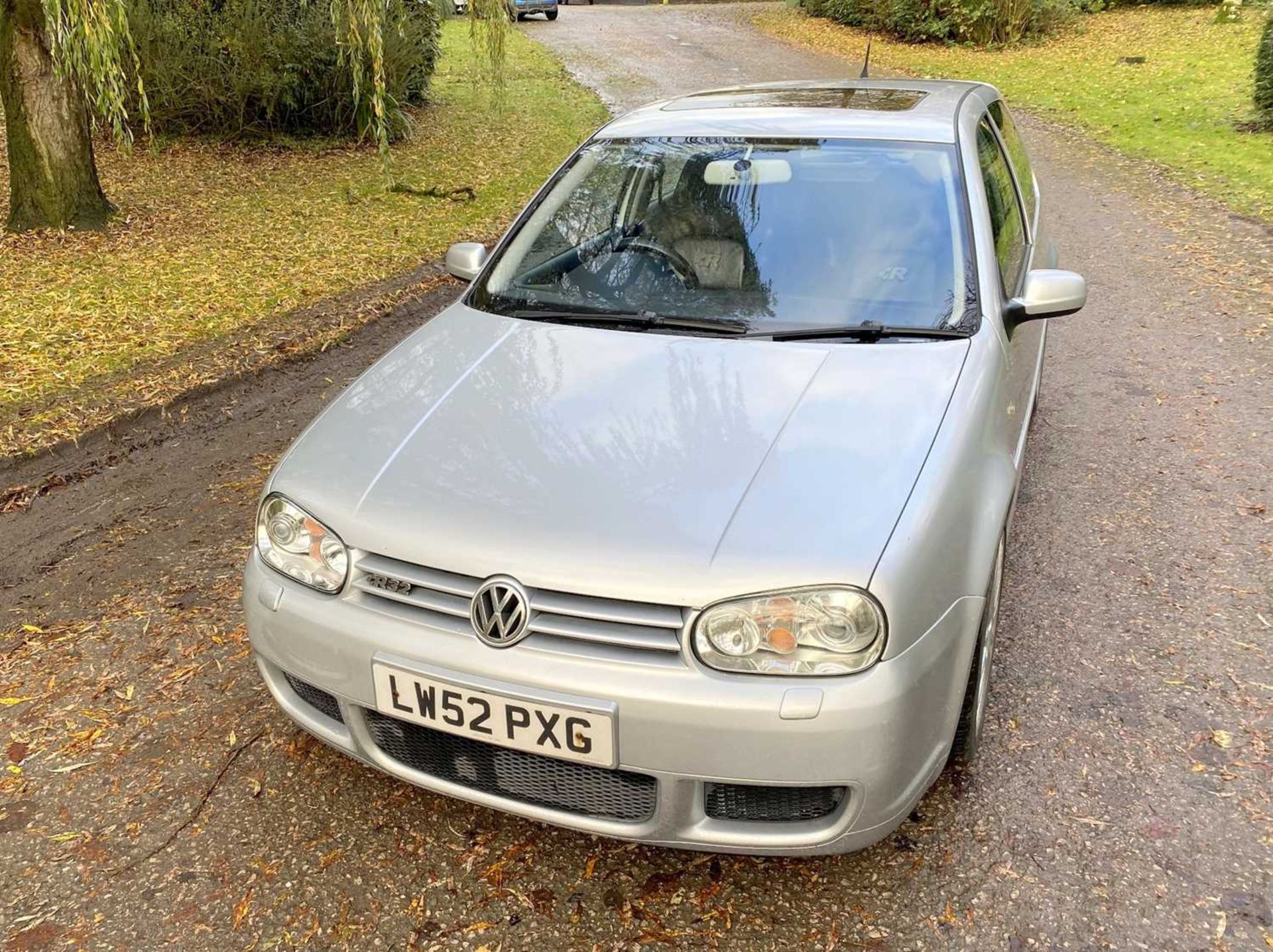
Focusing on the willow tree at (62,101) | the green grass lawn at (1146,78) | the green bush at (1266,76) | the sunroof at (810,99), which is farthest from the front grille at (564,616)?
the green bush at (1266,76)

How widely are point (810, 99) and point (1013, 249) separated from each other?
0.97 meters

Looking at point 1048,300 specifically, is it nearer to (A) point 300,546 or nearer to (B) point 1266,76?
(A) point 300,546

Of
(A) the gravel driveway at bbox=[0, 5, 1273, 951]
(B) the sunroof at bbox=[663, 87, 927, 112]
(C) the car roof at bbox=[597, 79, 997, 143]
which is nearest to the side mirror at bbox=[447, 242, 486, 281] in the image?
(C) the car roof at bbox=[597, 79, 997, 143]

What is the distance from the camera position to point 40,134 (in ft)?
24.5

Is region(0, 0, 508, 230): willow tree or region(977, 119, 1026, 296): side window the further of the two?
region(0, 0, 508, 230): willow tree

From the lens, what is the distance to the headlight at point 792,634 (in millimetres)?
1966

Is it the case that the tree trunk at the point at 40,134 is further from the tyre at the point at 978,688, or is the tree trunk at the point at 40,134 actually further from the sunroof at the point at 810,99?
the tyre at the point at 978,688

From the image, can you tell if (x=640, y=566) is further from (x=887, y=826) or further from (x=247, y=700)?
(x=247, y=700)

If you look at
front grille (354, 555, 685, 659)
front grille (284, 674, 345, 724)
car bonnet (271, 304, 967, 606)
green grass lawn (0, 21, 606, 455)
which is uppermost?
car bonnet (271, 304, 967, 606)

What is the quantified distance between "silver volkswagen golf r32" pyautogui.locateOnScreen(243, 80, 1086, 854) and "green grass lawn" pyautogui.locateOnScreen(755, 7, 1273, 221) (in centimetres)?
718

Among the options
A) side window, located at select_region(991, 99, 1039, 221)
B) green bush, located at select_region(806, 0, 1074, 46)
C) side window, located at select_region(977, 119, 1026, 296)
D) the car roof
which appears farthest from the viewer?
green bush, located at select_region(806, 0, 1074, 46)

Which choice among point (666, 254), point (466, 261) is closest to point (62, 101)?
point (466, 261)

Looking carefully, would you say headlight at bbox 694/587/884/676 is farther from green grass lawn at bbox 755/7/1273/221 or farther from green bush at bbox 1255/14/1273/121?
green bush at bbox 1255/14/1273/121

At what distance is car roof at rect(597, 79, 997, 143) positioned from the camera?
11.0ft
